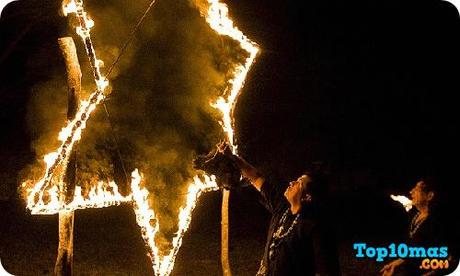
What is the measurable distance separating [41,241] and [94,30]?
525cm

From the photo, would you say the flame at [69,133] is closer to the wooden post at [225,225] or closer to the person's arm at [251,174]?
the person's arm at [251,174]

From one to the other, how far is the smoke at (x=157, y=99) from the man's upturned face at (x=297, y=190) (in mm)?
3410

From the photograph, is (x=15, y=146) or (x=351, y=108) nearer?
(x=15, y=146)

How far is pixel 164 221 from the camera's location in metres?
9.03

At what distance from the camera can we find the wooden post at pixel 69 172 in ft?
16.6

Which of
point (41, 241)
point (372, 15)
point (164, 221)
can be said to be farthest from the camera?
point (372, 15)

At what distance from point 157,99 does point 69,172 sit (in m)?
3.45

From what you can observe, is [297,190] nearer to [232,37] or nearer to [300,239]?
[300,239]

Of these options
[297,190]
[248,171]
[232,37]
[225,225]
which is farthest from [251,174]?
[225,225]

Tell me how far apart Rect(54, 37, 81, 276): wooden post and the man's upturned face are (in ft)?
7.34

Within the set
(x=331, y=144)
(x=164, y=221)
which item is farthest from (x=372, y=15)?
(x=164, y=221)

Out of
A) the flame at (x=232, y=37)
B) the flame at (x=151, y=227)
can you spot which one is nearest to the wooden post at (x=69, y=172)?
the flame at (x=151, y=227)

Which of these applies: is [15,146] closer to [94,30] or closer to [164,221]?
[164,221]

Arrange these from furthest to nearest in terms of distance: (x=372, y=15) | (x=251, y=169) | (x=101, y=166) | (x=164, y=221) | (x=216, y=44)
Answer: (x=372, y=15), (x=164, y=221), (x=216, y=44), (x=101, y=166), (x=251, y=169)
